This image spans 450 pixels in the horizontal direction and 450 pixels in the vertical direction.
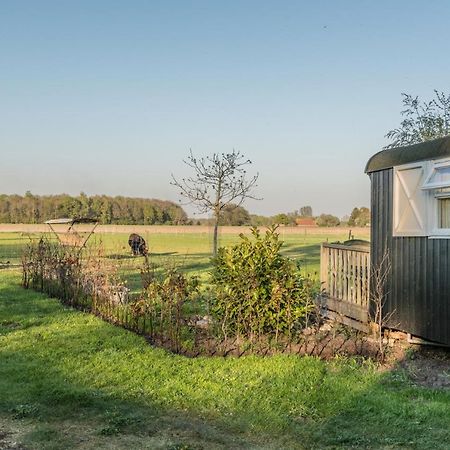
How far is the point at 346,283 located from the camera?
7543 millimetres

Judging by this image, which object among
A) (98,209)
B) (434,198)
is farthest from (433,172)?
(98,209)

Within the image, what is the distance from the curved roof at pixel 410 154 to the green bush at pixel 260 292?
1.66 metres

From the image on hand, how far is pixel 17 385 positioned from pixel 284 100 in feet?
38.2

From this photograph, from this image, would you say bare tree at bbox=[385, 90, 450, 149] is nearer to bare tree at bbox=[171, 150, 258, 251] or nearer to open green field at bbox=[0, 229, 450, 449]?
bare tree at bbox=[171, 150, 258, 251]

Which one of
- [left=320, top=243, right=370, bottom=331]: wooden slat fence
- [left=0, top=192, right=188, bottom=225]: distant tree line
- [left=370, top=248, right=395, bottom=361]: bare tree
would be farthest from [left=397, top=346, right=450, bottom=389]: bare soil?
[left=0, top=192, right=188, bottom=225]: distant tree line

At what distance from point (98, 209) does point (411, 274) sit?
37789mm

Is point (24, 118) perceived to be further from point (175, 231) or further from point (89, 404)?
point (175, 231)

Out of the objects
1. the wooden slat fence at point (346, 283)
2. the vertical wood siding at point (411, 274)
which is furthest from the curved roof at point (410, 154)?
the wooden slat fence at point (346, 283)

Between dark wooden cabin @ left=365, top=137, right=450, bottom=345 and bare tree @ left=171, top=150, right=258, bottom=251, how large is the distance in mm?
8293

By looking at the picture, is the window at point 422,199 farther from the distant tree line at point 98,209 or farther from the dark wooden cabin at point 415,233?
the distant tree line at point 98,209

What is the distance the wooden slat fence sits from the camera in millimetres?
7027

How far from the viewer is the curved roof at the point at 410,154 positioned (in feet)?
18.3

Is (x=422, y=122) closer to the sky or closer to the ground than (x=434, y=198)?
closer to the sky

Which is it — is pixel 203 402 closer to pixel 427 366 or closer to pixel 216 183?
pixel 427 366
